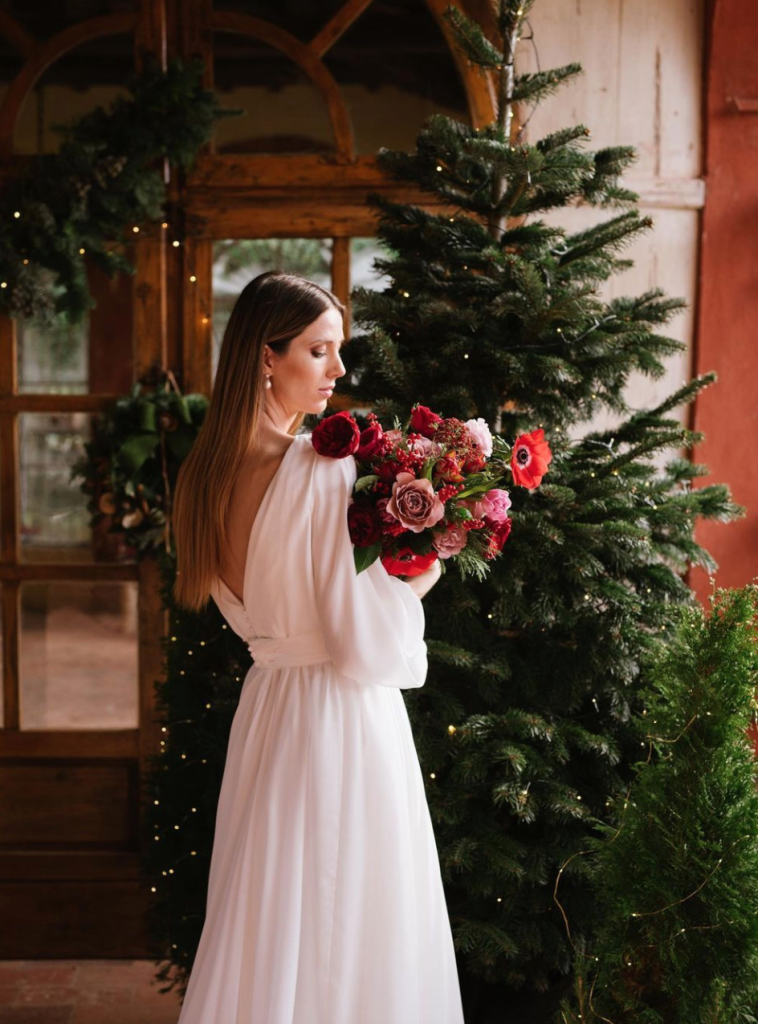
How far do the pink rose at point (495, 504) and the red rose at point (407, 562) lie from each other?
0.44 ft

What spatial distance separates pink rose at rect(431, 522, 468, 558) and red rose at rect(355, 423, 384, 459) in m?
0.21

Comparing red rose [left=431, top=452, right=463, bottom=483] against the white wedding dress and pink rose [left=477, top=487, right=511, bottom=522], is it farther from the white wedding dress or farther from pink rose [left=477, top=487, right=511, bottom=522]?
the white wedding dress

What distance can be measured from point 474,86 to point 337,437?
1.80m

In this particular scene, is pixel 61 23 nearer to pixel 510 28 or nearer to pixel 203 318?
pixel 203 318

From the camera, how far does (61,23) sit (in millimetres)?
3221

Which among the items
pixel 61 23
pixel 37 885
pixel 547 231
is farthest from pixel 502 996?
pixel 61 23

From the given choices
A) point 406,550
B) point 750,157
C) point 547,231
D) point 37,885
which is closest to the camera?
point 406,550

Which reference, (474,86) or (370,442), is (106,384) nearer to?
(474,86)

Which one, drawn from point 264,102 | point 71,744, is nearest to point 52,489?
point 71,744

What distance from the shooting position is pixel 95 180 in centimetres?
305

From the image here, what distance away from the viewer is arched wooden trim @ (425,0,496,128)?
10.5 ft

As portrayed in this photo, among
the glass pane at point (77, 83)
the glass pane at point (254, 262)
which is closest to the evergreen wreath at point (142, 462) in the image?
the glass pane at point (254, 262)

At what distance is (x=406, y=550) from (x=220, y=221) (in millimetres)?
1761

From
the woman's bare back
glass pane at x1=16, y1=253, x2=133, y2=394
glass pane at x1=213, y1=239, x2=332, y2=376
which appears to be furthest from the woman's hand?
glass pane at x1=16, y1=253, x2=133, y2=394
